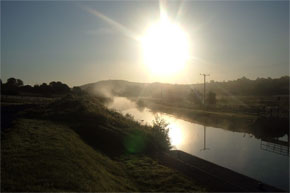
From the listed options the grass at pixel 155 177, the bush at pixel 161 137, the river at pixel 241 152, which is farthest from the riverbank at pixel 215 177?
the river at pixel 241 152

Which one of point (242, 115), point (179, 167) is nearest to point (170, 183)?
point (179, 167)

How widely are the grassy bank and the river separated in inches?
224

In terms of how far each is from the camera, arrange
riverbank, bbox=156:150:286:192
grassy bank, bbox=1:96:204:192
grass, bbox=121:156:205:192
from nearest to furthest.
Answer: grassy bank, bbox=1:96:204:192
grass, bbox=121:156:205:192
riverbank, bbox=156:150:286:192

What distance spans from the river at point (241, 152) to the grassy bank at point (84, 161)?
18.7 ft

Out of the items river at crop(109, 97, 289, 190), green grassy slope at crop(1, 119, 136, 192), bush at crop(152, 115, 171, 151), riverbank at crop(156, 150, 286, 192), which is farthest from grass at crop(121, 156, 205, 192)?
river at crop(109, 97, 289, 190)

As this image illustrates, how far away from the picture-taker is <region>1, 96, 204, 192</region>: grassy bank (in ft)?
27.2

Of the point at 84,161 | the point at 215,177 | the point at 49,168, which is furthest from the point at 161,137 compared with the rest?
the point at 49,168

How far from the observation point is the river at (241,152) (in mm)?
17281

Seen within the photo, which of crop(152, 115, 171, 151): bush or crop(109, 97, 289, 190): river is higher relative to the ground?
crop(152, 115, 171, 151): bush

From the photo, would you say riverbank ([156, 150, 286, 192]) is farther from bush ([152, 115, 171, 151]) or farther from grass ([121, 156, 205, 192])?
bush ([152, 115, 171, 151])

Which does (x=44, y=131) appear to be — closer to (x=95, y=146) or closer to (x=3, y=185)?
(x=95, y=146)

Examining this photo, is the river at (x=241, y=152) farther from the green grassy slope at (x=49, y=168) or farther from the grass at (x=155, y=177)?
the green grassy slope at (x=49, y=168)

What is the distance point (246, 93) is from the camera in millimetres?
107812

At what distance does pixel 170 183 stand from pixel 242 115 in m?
36.5
